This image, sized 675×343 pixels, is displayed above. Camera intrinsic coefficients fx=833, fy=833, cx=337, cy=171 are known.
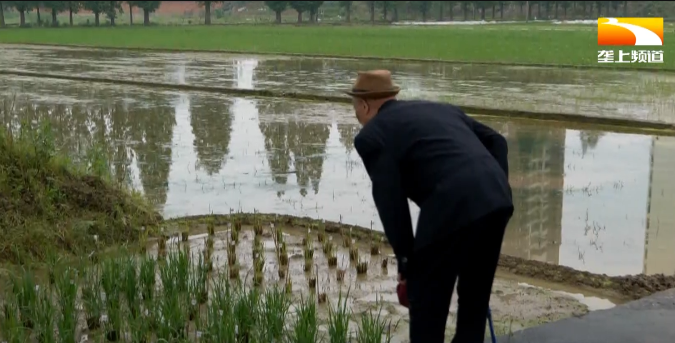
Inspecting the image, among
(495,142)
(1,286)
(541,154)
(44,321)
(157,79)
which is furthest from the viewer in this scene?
(157,79)

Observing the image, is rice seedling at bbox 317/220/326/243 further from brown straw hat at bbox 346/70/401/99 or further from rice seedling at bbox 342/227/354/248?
brown straw hat at bbox 346/70/401/99

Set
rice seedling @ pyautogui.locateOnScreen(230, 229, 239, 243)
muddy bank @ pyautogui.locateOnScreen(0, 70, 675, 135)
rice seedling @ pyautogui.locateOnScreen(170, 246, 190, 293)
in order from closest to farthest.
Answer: rice seedling @ pyautogui.locateOnScreen(170, 246, 190, 293), rice seedling @ pyautogui.locateOnScreen(230, 229, 239, 243), muddy bank @ pyautogui.locateOnScreen(0, 70, 675, 135)

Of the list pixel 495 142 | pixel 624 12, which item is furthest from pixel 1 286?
pixel 624 12

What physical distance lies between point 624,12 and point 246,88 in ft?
246

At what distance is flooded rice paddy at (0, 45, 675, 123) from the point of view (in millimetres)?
14594

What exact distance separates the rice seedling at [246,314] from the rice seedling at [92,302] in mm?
826

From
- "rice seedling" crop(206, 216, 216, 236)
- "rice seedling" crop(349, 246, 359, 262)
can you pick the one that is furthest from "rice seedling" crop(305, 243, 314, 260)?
"rice seedling" crop(206, 216, 216, 236)

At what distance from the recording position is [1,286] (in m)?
5.33

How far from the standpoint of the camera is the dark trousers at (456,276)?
3.12 meters

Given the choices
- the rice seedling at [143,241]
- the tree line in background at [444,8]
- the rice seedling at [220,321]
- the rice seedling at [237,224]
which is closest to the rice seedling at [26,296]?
the rice seedling at [220,321]

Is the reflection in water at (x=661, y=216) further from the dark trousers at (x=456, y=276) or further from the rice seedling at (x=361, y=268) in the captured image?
the dark trousers at (x=456, y=276)

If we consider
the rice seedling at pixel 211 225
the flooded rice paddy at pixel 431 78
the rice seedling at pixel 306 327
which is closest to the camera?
the rice seedling at pixel 306 327

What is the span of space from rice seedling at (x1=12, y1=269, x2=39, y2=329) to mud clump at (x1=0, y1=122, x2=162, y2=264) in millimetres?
1292

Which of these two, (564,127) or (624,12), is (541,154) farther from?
(624,12)
